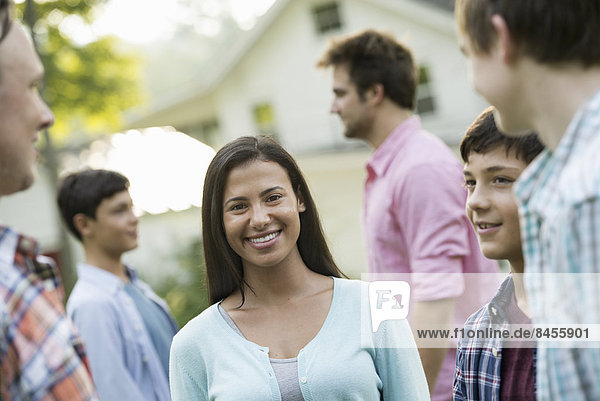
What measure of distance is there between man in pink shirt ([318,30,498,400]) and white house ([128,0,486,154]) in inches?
544

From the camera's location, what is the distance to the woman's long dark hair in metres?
3.05

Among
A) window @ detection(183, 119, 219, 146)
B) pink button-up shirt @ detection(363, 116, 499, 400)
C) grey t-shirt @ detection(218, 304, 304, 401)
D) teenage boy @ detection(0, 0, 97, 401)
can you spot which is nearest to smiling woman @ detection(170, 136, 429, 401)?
grey t-shirt @ detection(218, 304, 304, 401)

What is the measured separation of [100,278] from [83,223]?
0.49 meters

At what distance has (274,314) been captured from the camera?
296 cm

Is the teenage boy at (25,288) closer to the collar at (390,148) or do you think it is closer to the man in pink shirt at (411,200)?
the man in pink shirt at (411,200)

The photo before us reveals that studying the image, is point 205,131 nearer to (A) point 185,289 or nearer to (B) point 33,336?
(A) point 185,289

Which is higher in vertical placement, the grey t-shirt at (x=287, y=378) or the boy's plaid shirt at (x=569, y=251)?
the boy's plaid shirt at (x=569, y=251)

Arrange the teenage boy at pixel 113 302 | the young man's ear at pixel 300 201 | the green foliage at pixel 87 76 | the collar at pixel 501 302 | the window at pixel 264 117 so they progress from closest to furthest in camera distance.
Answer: the collar at pixel 501 302
the young man's ear at pixel 300 201
the teenage boy at pixel 113 302
the green foliage at pixel 87 76
the window at pixel 264 117

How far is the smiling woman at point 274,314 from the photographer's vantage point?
2734mm

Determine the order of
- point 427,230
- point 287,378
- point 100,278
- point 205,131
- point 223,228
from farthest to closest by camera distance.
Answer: point 205,131 → point 100,278 → point 427,230 → point 223,228 → point 287,378

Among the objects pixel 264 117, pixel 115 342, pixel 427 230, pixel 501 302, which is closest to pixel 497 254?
pixel 501 302

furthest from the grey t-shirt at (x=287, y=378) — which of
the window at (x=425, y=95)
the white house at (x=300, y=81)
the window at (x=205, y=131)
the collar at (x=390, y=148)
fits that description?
the window at (x=205, y=131)

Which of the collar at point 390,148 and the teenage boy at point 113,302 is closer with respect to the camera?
the collar at point 390,148

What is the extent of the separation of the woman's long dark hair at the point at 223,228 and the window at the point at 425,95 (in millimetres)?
16874
